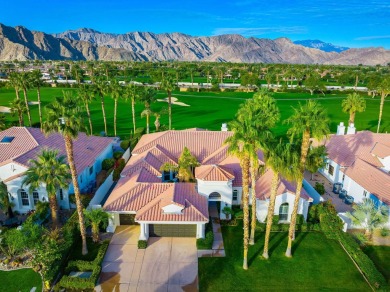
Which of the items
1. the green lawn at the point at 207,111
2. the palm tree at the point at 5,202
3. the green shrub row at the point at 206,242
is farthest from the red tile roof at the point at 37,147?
the green lawn at the point at 207,111

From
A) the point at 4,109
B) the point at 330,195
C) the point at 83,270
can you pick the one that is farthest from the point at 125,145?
the point at 4,109

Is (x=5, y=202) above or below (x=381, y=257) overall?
above

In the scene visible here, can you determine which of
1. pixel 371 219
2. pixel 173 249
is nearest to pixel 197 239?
pixel 173 249

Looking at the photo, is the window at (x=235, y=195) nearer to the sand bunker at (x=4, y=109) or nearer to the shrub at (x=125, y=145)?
the shrub at (x=125, y=145)

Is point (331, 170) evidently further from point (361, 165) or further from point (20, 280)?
point (20, 280)

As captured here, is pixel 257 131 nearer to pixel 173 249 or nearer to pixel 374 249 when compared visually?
pixel 173 249

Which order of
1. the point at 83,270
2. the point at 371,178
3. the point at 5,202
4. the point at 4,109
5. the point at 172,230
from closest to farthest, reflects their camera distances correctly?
the point at 83,270 → the point at 172,230 → the point at 5,202 → the point at 371,178 → the point at 4,109
